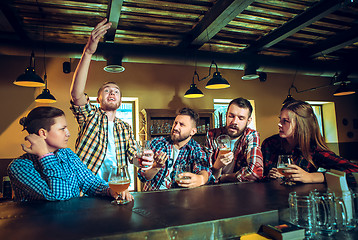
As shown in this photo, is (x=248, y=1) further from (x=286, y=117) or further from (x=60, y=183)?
(x=60, y=183)

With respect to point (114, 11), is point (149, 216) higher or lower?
lower

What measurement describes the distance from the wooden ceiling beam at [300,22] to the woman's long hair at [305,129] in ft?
6.91

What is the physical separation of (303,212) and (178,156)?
1.34 meters

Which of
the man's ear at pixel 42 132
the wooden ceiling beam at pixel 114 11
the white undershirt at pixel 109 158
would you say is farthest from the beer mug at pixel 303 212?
the wooden ceiling beam at pixel 114 11

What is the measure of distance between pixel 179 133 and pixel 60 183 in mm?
1153

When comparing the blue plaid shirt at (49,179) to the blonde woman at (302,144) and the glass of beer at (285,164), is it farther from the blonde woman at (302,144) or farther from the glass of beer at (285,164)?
the blonde woman at (302,144)

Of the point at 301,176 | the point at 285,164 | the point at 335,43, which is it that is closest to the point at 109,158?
the point at 285,164

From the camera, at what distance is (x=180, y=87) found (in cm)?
609

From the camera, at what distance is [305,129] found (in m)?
2.03

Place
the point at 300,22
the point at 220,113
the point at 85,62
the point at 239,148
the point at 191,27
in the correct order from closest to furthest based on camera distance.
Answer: the point at 85,62, the point at 239,148, the point at 300,22, the point at 191,27, the point at 220,113

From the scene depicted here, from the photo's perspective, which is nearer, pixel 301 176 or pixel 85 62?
pixel 301 176

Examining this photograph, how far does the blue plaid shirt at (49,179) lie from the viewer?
140cm

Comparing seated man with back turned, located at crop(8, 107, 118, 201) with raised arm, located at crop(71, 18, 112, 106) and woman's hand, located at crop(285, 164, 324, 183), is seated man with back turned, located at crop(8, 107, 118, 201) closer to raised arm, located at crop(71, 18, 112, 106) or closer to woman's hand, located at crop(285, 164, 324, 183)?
raised arm, located at crop(71, 18, 112, 106)

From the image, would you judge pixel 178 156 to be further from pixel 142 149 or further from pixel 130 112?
pixel 130 112
